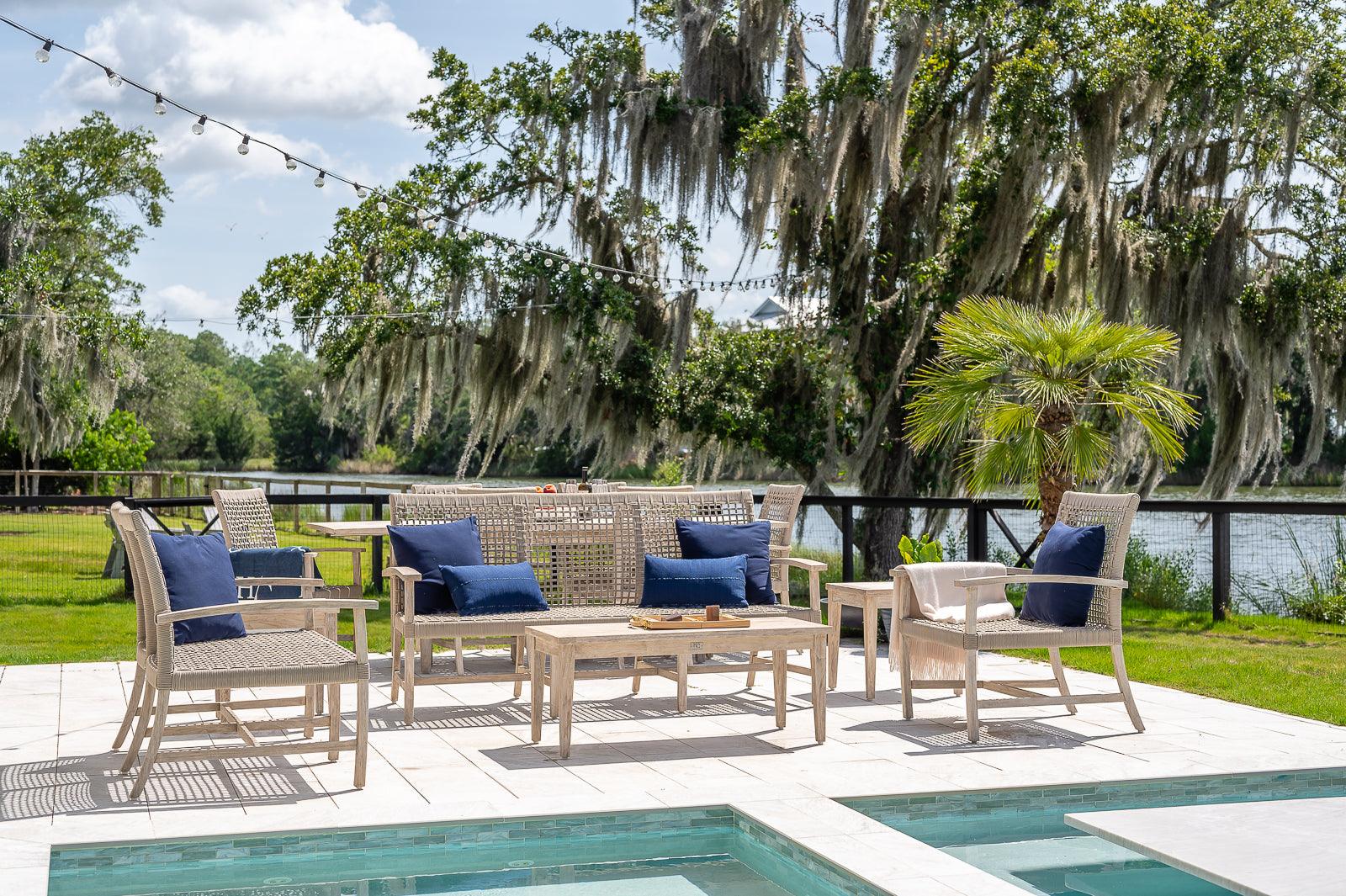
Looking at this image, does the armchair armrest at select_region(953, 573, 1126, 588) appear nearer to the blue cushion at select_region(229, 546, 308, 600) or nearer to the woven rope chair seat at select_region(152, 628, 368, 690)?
A: the woven rope chair seat at select_region(152, 628, 368, 690)

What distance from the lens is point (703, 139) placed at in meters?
10.9

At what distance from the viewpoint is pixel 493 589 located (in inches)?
209

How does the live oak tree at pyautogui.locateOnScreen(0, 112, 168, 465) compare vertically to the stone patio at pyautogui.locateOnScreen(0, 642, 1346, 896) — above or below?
above

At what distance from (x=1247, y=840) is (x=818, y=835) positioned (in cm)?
106

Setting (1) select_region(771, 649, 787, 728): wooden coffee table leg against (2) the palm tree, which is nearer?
(1) select_region(771, 649, 787, 728): wooden coffee table leg

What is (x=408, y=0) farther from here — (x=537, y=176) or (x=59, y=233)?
(x=59, y=233)

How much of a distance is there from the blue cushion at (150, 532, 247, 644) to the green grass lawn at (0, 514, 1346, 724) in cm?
300

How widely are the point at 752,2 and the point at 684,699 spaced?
6.97 meters

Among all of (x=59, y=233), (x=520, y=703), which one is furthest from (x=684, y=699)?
(x=59, y=233)

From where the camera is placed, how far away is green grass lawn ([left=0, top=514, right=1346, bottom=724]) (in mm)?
6320

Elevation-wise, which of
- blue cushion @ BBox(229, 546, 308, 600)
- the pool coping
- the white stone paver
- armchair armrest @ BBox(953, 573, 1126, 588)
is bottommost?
the pool coping

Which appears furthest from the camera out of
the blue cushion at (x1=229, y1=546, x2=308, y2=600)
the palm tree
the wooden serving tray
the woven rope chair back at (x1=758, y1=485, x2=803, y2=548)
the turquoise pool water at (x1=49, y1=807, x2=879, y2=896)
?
the palm tree

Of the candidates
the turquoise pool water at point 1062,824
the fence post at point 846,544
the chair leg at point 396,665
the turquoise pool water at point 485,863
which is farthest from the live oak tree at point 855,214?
the turquoise pool water at point 485,863

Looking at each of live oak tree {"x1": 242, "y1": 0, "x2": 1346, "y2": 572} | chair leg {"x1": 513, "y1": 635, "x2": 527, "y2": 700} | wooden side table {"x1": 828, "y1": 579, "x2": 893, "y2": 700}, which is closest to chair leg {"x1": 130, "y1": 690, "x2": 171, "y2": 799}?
chair leg {"x1": 513, "y1": 635, "x2": 527, "y2": 700}
